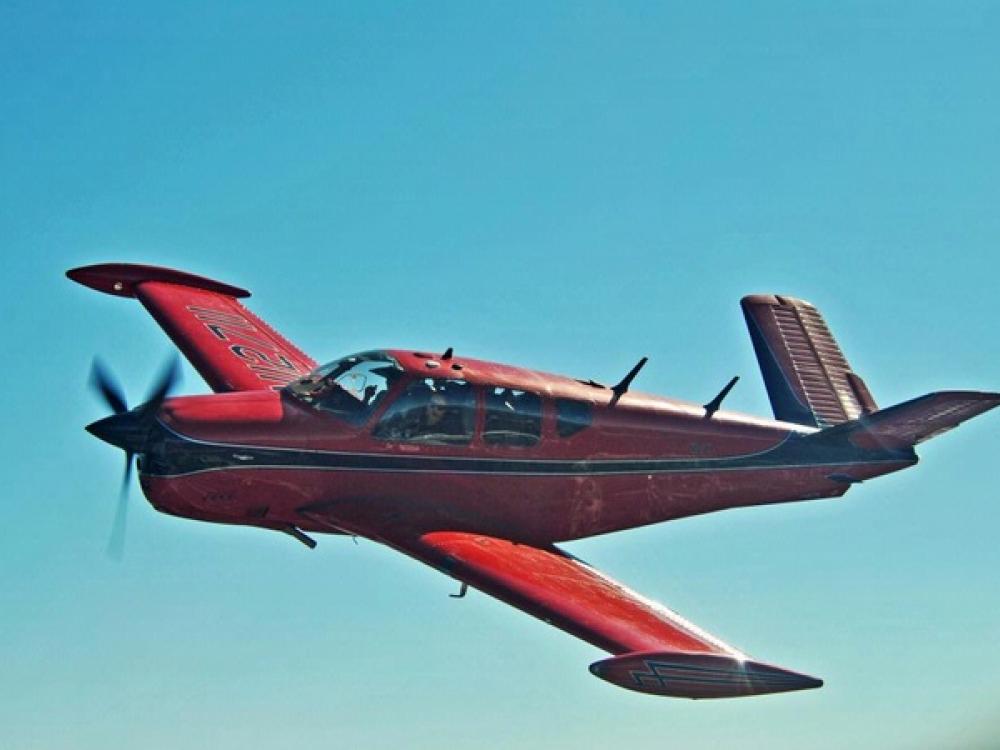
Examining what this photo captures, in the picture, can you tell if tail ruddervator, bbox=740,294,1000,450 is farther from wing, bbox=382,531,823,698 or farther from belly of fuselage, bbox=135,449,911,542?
wing, bbox=382,531,823,698

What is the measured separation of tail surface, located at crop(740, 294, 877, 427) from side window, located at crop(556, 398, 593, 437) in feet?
17.8

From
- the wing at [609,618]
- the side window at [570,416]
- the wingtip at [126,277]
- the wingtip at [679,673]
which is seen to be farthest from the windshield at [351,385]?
the wingtip at [126,277]

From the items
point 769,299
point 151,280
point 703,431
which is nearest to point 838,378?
point 769,299

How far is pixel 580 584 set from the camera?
62.1 feet

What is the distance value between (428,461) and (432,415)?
2.23 feet

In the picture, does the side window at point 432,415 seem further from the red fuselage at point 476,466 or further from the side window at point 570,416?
the side window at point 570,416

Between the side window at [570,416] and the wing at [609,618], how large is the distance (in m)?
1.84

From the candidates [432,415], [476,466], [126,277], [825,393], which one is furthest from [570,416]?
[126,277]

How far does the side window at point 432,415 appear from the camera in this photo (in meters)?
19.7

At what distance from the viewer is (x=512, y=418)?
20516mm

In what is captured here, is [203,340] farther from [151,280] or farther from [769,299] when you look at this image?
[769,299]

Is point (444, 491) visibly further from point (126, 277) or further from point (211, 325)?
point (126, 277)

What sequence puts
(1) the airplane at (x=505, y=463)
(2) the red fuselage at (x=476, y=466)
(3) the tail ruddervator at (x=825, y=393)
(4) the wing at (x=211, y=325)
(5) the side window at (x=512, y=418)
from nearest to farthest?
(1) the airplane at (x=505, y=463), (2) the red fuselage at (x=476, y=466), (5) the side window at (x=512, y=418), (3) the tail ruddervator at (x=825, y=393), (4) the wing at (x=211, y=325)

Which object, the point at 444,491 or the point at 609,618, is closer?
the point at 609,618
